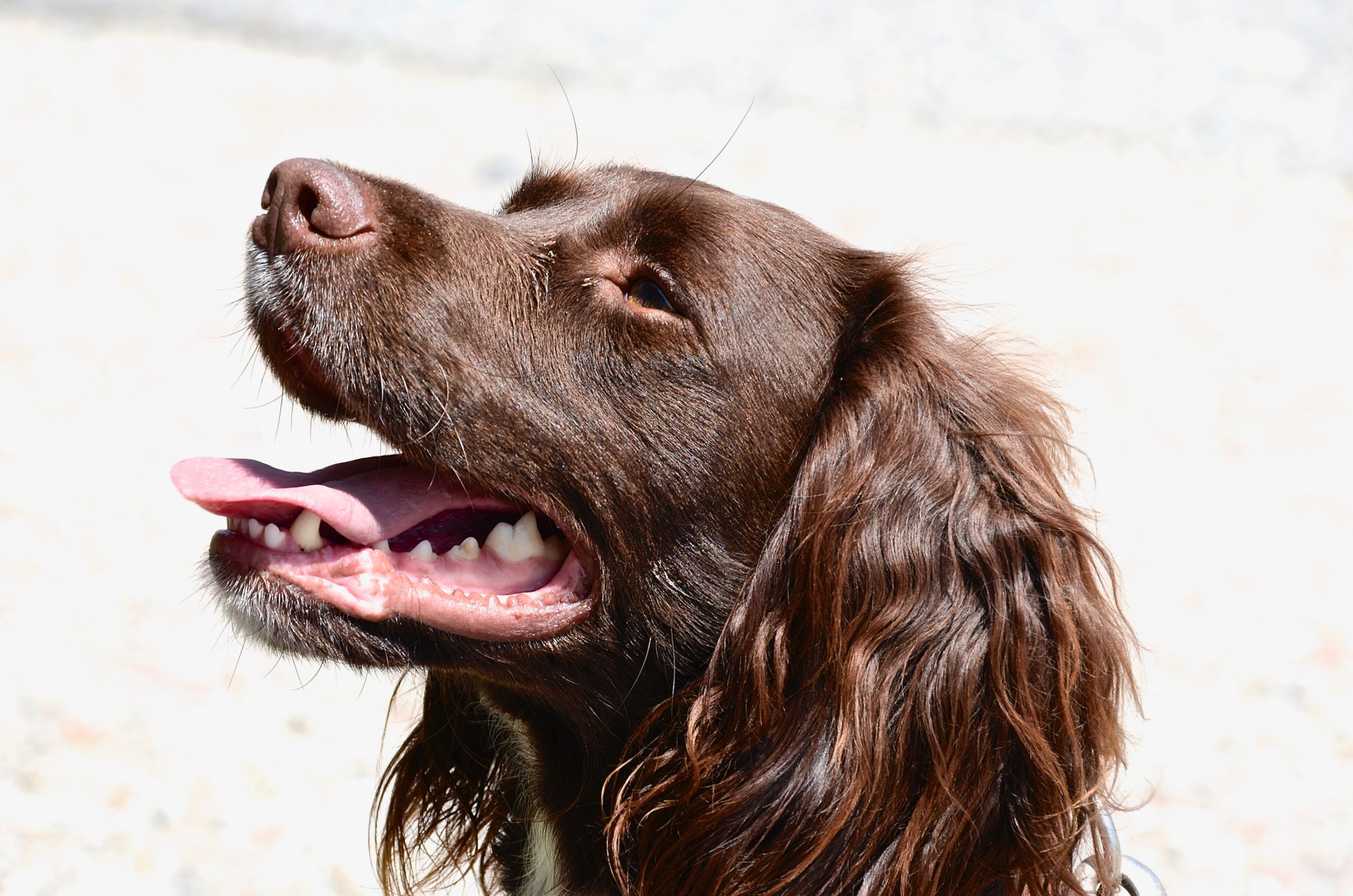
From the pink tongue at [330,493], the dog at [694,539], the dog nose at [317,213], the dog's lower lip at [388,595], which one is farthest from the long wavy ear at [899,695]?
the dog nose at [317,213]

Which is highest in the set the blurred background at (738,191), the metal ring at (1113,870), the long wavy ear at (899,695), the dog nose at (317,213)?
the dog nose at (317,213)

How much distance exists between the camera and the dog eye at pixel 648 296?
2.43 metres

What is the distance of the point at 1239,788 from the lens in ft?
18.7

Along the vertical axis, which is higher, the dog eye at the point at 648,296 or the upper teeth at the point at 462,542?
the dog eye at the point at 648,296

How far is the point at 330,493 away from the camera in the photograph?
235cm

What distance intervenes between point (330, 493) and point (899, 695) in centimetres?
102

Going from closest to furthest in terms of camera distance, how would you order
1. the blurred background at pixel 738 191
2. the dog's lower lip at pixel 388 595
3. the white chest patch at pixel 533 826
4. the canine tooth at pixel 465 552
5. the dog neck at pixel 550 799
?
the dog's lower lip at pixel 388 595
the canine tooth at pixel 465 552
the dog neck at pixel 550 799
the white chest patch at pixel 533 826
the blurred background at pixel 738 191

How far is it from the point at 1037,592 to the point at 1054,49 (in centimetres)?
1835

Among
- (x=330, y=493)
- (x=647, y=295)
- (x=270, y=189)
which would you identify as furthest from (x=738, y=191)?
(x=330, y=493)

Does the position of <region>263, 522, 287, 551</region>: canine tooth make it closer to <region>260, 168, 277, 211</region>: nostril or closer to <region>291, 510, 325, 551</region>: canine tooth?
<region>291, 510, 325, 551</region>: canine tooth

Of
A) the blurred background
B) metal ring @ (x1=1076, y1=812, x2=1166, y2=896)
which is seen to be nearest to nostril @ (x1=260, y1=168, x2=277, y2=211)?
the blurred background

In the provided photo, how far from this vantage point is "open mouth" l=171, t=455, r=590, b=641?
2.29m

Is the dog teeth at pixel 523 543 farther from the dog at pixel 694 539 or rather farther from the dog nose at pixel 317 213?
the dog nose at pixel 317 213

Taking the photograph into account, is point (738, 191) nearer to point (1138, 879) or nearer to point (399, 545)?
point (1138, 879)
